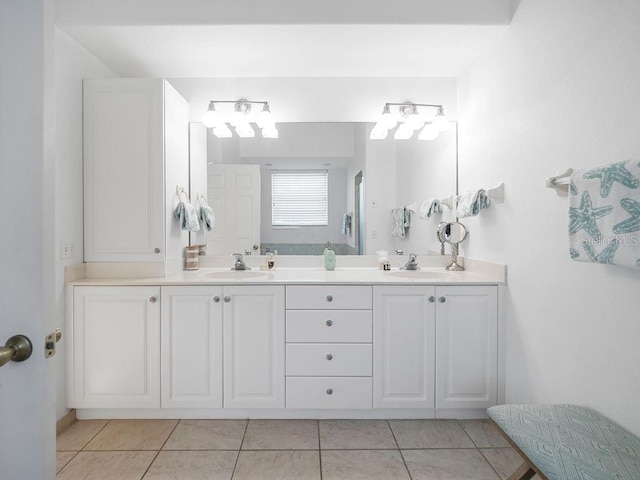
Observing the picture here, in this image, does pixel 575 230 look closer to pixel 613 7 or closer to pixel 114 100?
pixel 613 7

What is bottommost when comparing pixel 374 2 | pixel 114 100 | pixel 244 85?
pixel 114 100

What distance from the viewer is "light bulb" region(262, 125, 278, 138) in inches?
103

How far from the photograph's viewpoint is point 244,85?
2662 millimetres

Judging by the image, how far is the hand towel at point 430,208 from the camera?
2658 millimetres

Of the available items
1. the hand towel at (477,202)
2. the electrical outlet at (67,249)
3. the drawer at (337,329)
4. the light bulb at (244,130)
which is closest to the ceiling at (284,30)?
the light bulb at (244,130)

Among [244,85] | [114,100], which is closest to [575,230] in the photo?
[244,85]

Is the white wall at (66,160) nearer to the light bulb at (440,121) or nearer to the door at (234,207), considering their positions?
the door at (234,207)

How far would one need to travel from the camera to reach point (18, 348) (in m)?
0.74

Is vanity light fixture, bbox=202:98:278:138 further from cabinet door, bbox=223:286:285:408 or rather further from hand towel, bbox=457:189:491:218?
hand towel, bbox=457:189:491:218

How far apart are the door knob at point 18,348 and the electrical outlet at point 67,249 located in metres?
1.55

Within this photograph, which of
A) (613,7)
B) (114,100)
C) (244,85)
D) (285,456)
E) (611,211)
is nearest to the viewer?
(611,211)

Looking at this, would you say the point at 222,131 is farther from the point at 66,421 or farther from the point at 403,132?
the point at 66,421

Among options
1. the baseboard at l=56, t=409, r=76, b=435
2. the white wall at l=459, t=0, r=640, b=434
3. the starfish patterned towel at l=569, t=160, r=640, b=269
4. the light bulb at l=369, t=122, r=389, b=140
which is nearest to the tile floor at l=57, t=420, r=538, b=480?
the baseboard at l=56, t=409, r=76, b=435

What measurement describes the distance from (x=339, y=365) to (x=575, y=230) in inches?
51.8
